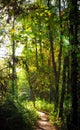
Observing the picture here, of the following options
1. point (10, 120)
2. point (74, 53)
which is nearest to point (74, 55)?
point (74, 53)

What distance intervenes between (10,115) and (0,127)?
5.32 feet

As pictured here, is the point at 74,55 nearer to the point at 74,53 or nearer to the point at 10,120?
the point at 74,53

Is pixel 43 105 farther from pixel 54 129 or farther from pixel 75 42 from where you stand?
pixel 75 42

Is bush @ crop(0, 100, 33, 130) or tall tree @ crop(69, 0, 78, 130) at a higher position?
tall tree @ crop(69, 0, 78, 130)

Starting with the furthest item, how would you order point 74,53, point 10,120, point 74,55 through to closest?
point 10,120, point 74,53, point 74,55

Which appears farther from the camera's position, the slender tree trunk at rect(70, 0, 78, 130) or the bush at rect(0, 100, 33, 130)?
the bush at rect(0, 100, 33, 130)

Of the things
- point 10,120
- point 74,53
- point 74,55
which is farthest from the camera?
point 10,120

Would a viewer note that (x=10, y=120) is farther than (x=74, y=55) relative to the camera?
Yes

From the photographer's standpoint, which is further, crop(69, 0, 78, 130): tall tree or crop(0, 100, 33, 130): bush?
crop(0, 100, 33, 130): bush

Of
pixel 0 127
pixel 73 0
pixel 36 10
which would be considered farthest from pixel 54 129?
pixel 36 10

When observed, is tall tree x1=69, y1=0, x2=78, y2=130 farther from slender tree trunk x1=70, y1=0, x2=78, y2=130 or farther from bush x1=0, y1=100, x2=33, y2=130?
bush x1=0, y1=100, x2=33, y2=130

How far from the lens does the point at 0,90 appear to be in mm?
9406

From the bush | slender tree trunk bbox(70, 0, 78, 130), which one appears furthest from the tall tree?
the bush

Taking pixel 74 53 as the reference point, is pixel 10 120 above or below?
below
